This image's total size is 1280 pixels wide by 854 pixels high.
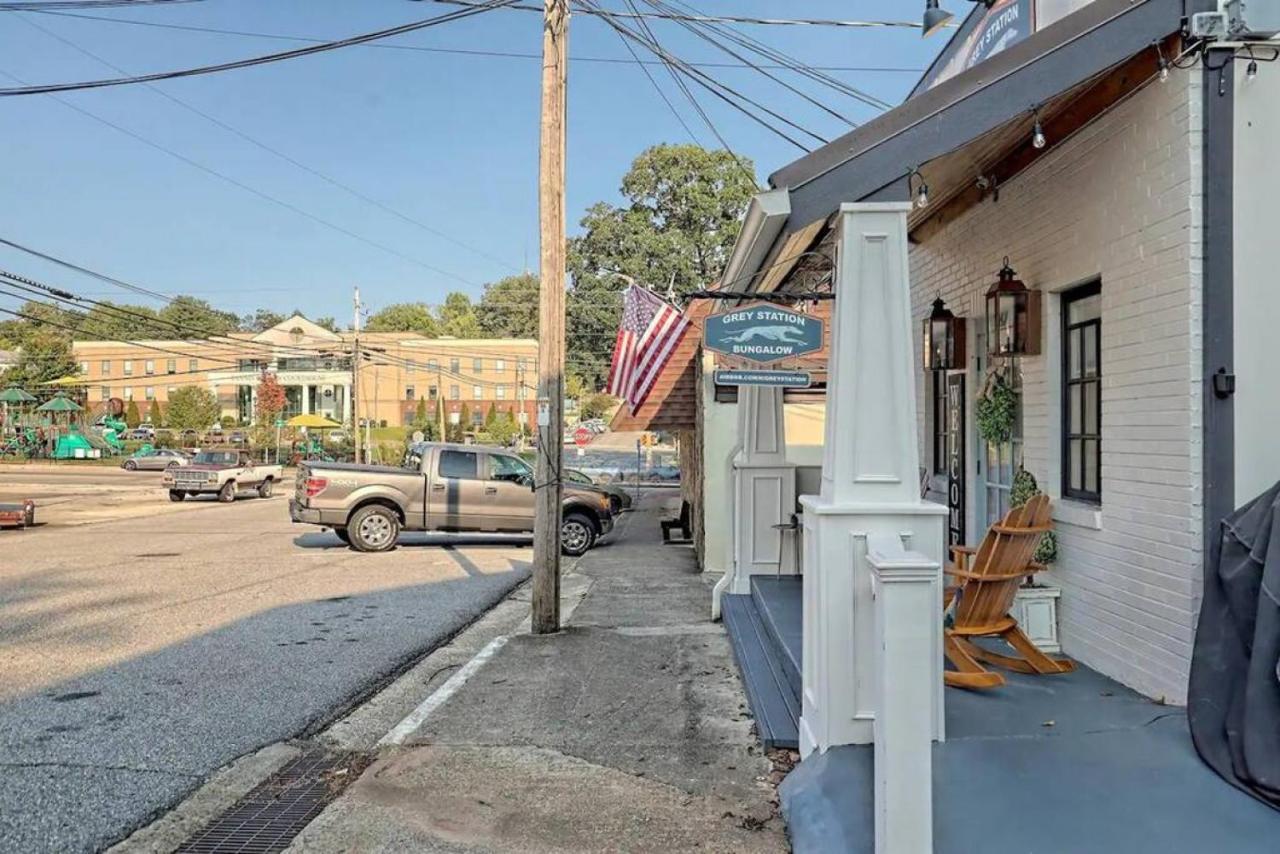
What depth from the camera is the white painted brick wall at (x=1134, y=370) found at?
13.2ft

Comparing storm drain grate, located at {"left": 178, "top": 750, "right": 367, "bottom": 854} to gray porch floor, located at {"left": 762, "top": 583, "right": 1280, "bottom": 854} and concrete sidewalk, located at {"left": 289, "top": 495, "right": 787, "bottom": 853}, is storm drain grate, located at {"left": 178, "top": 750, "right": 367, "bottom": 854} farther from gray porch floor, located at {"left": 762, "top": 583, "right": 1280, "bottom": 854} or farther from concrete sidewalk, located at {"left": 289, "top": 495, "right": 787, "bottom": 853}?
gray porch floor, located at {"left": 762, "top": 583, "right": 1280, "bottom": 854}

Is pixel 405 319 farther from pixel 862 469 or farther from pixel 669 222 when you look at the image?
pixel 862 469

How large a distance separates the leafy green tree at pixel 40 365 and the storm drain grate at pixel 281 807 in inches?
2926

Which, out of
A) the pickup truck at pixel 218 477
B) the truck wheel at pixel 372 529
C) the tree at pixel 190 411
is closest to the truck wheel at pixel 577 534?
the truck wheel at pixel 372 529

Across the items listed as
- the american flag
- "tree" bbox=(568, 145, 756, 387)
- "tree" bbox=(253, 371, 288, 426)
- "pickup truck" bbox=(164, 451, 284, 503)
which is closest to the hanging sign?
the american flag

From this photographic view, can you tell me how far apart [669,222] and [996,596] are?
3693 cm

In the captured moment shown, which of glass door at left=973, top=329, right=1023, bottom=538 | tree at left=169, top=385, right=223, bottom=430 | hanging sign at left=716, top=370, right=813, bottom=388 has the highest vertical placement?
tree at left=169, top=385, right=223, bottom=430

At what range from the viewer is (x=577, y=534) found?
49.2 feet

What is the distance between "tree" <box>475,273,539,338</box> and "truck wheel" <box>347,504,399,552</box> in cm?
6210

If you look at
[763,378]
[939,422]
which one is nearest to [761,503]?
[763,378]

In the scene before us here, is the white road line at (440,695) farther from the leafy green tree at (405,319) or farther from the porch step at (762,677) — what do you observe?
the leafy green tree at (405,319)

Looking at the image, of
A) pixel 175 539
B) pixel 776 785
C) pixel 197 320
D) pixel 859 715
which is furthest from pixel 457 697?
pixel 197 320

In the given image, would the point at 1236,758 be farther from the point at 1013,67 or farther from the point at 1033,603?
the point at 1013,67

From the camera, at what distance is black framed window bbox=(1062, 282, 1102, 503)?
16.6ft
